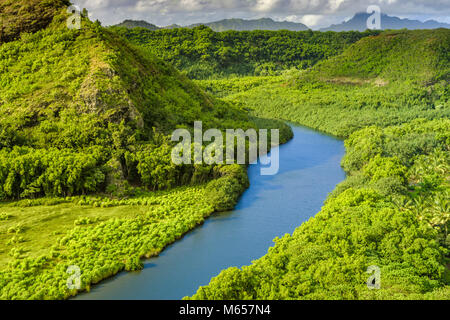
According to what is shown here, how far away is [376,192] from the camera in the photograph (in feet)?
147

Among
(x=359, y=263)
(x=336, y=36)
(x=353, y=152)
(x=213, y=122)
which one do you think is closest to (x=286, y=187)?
(x=353, y=152)

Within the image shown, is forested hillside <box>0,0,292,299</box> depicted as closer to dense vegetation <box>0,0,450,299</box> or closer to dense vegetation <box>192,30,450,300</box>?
dense vegetation <box>0,0,450,299</box>

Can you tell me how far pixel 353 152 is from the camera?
215ft

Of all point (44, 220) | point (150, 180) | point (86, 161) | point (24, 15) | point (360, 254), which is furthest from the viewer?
point (24, 15)

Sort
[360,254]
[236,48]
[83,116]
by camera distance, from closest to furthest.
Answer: [360,254]
[83,116]
[236,48]

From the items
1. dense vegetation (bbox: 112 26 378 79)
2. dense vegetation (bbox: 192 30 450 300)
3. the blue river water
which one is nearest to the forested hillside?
the blue river water

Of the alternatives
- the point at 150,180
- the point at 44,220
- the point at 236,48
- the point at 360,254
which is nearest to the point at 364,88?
the point at 236,48

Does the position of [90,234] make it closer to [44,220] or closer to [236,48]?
[44,220]

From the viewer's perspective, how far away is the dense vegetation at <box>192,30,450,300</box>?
28672 millimetres

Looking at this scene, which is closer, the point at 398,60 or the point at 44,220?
the point at 44,220

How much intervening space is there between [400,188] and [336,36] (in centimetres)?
16306

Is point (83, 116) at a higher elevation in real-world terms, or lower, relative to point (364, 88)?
lower

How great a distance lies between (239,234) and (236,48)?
146 m

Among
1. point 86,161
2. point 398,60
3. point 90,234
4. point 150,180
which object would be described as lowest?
point 90,234
